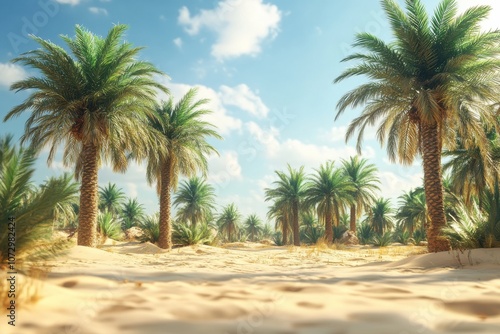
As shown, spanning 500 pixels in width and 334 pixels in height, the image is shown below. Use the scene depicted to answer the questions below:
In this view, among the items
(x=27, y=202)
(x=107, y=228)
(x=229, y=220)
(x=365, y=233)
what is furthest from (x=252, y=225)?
(x=27, y=202)

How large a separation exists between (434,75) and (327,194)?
17807 mm

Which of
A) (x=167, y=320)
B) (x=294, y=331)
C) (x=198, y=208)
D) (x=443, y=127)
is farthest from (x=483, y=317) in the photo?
(x=198, y=208)

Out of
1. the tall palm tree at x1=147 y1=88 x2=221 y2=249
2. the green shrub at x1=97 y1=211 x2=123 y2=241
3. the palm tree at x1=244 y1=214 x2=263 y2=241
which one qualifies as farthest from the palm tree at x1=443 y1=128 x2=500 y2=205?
the palm tree at x1=244 y1=214 x2=263 y2=241

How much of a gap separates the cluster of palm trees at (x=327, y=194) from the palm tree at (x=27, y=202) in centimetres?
2469

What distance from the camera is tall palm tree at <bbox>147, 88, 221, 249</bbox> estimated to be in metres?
17.3

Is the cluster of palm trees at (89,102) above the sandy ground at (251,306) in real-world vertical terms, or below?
above

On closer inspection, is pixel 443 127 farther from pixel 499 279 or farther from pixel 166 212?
pixel 166 212

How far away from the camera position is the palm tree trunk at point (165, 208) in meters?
17.0

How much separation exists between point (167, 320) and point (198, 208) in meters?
35.5

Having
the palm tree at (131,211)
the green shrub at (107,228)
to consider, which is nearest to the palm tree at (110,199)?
the palm tree at (131,211)

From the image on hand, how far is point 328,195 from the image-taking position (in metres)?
28.9

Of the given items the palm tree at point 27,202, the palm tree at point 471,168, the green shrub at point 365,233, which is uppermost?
the palm tree at point 471,168

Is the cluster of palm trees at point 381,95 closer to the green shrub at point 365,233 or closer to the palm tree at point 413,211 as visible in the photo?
the palm tree at point 413,211

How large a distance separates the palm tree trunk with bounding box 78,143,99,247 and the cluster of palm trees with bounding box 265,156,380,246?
1851cm
